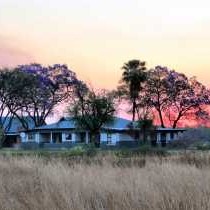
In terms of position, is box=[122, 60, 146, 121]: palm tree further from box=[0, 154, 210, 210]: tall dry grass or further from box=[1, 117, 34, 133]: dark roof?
box=[0, 154, 210, 210]: tall dry grass

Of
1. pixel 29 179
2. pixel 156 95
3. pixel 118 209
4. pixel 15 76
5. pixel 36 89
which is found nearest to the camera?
pixel 118 209

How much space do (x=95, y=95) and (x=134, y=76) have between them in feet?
44.4

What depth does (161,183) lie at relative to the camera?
32.4ft

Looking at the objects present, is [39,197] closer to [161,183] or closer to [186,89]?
Result: [161,183]

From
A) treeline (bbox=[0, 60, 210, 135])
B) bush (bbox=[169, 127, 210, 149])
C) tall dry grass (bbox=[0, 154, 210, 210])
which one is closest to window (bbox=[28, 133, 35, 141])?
treeline (bbox=[0, 60, 210, 135])

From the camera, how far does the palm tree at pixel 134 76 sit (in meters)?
78.6

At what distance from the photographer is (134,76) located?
7869 centimetres

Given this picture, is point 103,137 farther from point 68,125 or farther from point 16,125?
point 16,125

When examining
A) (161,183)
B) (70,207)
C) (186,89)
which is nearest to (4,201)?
(70,207)

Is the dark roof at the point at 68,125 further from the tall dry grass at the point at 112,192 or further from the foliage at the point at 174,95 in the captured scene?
the tall dry grass at the point at 112,192

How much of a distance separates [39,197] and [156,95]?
251ft

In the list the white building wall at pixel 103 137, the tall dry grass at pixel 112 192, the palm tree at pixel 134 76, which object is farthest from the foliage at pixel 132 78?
the tall dry grass at pixel 112 192

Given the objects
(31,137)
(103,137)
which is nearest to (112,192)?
(103,137)

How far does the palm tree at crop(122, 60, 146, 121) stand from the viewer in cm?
7862
